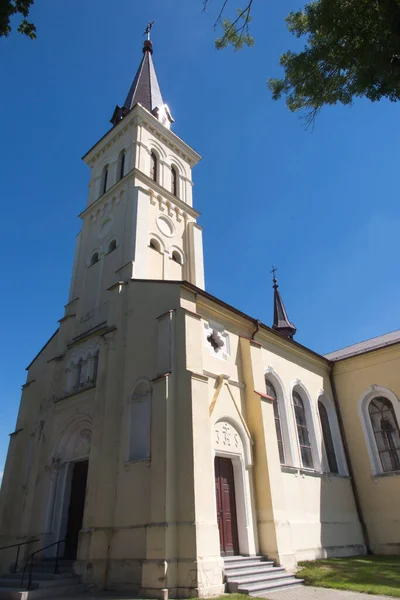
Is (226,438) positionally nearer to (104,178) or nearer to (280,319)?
(104,178)

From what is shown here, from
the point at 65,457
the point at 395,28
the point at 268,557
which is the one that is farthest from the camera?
the point at 65,457

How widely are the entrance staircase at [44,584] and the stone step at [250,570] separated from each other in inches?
150

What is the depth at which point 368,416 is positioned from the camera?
19.1 meters

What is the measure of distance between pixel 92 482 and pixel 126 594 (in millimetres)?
3261

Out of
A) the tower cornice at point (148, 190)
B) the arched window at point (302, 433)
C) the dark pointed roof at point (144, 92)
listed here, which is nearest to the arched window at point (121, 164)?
the tower cornice at point (148, 190)

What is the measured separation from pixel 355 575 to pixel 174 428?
20.9ft

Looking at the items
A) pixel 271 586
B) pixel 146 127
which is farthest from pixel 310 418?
pixel 146 127

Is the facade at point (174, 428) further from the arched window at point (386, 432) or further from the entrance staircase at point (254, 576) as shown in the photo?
the entrance staircase at point (254, 576)

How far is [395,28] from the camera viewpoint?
6.65 m

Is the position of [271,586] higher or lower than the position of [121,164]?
lower

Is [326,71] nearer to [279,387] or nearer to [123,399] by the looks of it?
[123,399]

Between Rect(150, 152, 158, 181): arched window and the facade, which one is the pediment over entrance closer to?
the facade

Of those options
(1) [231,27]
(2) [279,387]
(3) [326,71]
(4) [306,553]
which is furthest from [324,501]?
(1) [231,27]

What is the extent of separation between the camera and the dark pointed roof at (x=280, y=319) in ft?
96.8
